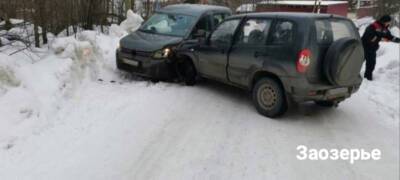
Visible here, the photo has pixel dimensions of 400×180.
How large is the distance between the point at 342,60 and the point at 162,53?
3.76 m

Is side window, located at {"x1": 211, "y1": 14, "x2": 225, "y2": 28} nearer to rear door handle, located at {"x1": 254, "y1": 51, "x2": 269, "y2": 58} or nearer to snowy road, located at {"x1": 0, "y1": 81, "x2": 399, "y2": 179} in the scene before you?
snowy road, located at {"x1": 0, "y1": 81, "x2": 399, "y2": 179}

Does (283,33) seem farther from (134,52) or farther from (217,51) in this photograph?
(134,52)

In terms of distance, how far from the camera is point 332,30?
6.07 meters

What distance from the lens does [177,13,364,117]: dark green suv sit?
5754 mm

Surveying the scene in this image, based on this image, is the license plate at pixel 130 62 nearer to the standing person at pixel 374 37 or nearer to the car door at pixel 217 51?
the car door at pixel 217 51

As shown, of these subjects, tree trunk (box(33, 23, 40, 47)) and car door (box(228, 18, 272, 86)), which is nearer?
car door (box(228, 18, 272, 86))

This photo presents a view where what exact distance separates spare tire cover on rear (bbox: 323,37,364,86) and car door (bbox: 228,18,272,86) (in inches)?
39.8

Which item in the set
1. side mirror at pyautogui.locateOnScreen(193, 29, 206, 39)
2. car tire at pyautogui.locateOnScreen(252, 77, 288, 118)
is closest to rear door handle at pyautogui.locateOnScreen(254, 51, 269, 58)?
car tire at pyautogui.locateOnScreen(252, 77, 288, 118)

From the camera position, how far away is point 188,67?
827 cm

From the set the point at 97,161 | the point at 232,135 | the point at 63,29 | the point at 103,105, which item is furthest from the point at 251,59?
the point at 63,29

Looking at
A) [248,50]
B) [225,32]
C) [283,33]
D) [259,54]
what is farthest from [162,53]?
[283,33]

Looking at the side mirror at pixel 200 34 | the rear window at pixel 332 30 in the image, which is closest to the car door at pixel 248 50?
the rear window at pixel 332 30

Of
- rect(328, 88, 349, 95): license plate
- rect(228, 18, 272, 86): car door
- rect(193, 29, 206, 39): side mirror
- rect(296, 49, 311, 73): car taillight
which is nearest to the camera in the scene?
rect(296, 49, 311, 73): car taillight

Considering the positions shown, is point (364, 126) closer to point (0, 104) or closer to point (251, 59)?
point (251, 59)
